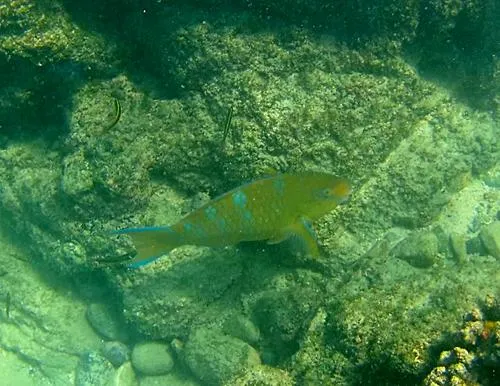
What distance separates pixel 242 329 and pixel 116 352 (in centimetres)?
251

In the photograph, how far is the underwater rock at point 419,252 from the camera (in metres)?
5.03

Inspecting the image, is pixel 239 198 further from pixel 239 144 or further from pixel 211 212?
pixel 239 144

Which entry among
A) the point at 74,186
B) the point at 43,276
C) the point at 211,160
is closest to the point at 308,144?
the point at 211,160

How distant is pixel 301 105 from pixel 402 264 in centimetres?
201

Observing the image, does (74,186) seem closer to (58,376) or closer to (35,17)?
(35,17)

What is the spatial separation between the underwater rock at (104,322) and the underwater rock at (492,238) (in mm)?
5445

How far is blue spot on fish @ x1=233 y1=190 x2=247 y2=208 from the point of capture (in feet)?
12.7

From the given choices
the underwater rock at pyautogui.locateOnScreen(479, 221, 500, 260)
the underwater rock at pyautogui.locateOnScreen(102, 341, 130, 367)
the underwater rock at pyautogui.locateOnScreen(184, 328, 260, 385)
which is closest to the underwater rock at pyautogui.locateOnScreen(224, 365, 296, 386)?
the underwater rock at pyautogui.locateOnScreen(184, 328, 260, 385)

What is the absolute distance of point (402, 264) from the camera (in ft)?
15.2

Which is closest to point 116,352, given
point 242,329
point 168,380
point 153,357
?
point 153,357

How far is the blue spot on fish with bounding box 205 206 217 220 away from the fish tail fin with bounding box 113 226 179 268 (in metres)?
0.33

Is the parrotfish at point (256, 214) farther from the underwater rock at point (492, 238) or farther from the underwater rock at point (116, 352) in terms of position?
the underwater rock at point (116, 352)

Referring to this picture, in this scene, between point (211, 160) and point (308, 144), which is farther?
point (211, 160)

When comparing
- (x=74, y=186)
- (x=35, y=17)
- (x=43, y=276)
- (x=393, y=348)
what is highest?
(x=35, y=17)
